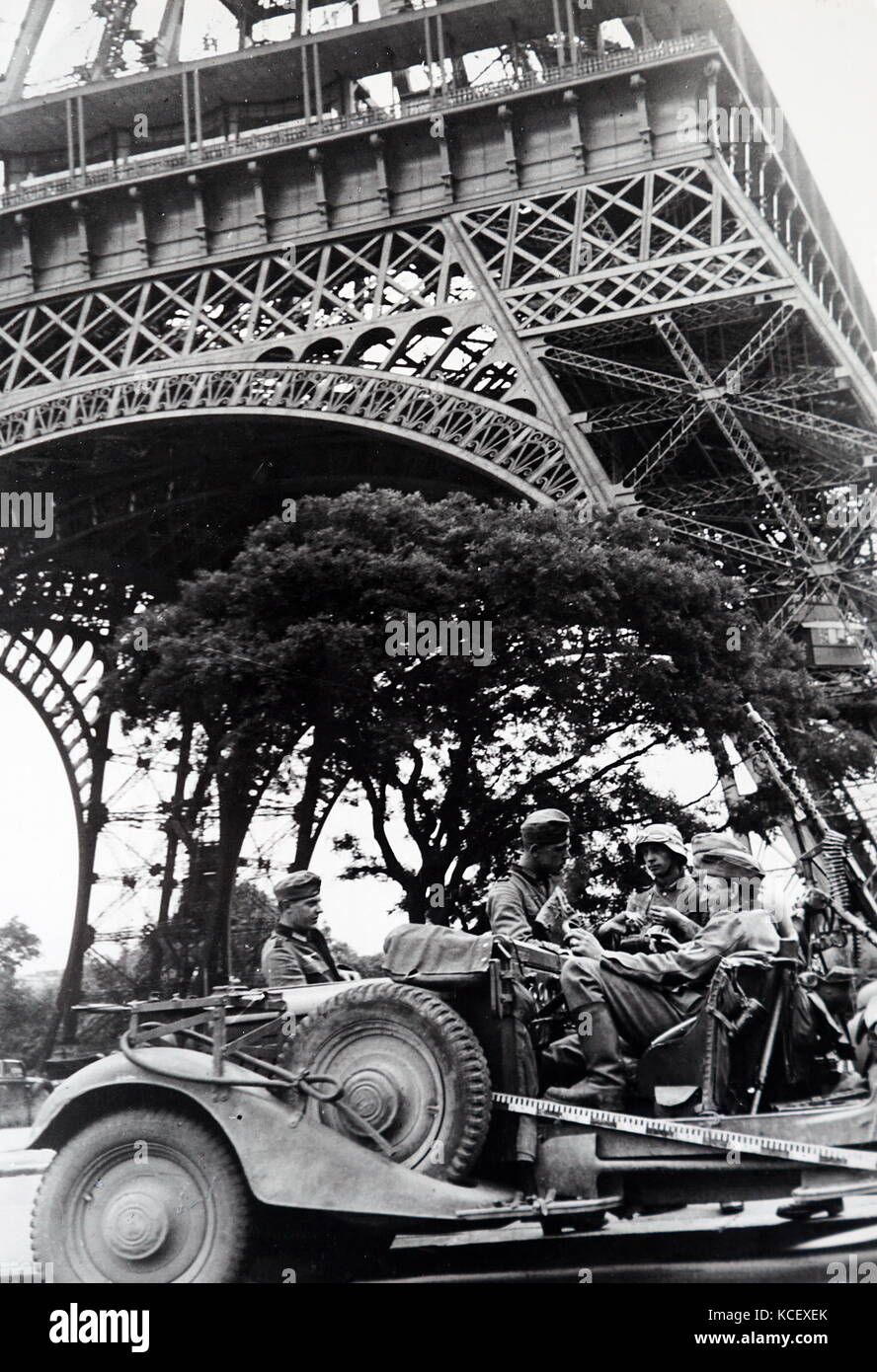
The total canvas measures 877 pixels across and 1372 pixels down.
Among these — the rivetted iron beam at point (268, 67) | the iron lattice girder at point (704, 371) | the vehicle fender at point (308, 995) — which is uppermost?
the rivetted iron beam at point (268, 67)

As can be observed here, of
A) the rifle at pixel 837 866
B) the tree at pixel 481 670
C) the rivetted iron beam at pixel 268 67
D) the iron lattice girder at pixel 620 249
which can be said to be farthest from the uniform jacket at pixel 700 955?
the rivetted iron beam at pixel 268 67

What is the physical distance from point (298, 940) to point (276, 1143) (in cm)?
159

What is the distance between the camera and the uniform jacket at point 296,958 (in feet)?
21.7

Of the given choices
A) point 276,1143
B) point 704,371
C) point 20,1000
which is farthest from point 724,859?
point 20,1000


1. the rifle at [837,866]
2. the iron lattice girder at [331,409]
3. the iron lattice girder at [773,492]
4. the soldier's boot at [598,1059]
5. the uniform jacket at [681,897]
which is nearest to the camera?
the soldier's boot at [598,1059]

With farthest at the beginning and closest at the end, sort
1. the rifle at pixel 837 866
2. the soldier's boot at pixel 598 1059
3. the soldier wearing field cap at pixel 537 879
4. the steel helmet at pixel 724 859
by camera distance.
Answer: the rifle at pixel 837 866, the soldier wearing field cap at pixel 537 879, the steel helmet at pixel 724 859, the soldier's boot at pixel 598 1059

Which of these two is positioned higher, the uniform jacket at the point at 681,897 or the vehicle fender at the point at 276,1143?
the uniform jacket at the point at 681,897

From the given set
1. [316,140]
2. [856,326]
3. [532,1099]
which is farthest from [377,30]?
[532,1099]

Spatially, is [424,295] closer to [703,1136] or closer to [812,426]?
[812,426]

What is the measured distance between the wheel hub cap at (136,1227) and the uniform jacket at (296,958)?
50.9 inches

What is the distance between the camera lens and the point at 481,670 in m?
16.5

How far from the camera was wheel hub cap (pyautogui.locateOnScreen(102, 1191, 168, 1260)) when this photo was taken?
5.41 metres

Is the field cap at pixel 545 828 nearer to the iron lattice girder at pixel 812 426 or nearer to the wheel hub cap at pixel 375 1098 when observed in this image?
the wheel hub cap at pixel 375 1098
